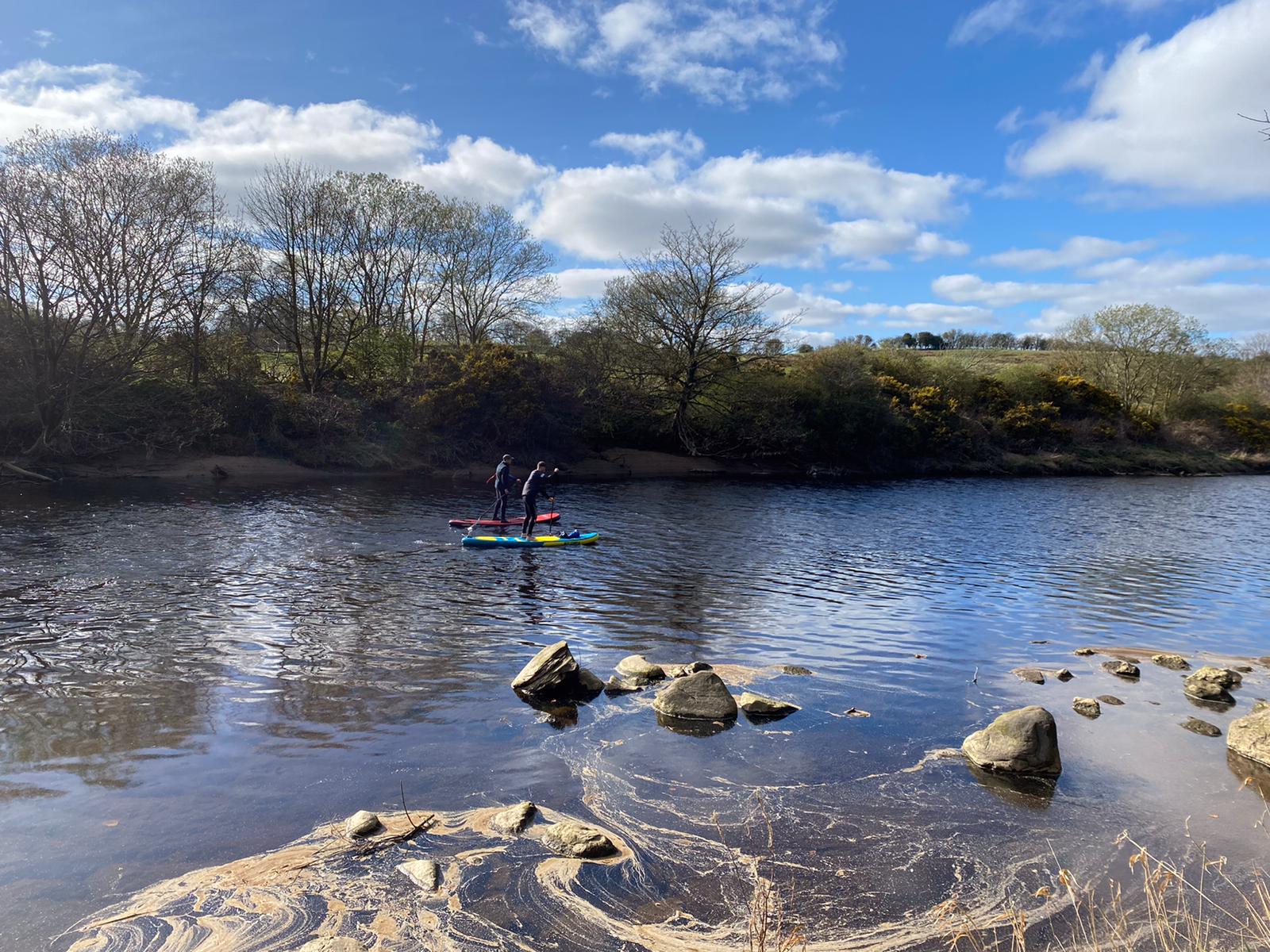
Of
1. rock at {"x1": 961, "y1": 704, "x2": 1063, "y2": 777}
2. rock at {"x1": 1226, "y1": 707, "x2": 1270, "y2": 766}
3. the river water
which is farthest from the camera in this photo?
rock at {"x1": 1226, "y1": 707, "x2": 1270, "y2": 766}

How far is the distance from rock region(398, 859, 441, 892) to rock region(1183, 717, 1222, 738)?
848 centimetres

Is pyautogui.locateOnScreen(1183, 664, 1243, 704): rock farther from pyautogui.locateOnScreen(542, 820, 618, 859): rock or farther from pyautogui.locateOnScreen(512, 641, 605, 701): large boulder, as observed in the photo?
pyautogui.locateOnScreen(542, 820, 618, 859): rock

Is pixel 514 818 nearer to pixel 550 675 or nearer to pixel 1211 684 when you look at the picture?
pixel 550 675

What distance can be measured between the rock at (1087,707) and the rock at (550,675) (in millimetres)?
6125

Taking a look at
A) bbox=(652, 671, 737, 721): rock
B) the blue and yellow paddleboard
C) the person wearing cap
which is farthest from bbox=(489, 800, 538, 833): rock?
the person wearing cap

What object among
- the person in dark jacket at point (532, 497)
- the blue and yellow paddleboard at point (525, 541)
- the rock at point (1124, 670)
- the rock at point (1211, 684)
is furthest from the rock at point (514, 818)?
the person in dark jacket at point (532, 497)

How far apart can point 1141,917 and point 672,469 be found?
1583 inches

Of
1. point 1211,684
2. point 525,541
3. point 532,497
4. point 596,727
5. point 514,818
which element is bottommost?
point 596,727

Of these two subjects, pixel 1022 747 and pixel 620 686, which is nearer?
pixel 1022 747

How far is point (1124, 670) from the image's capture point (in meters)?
11.2

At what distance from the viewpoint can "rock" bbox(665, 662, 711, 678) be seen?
10820mm

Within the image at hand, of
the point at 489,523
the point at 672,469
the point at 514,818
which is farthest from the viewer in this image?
the point at 672,469

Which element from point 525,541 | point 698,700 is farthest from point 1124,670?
point 525,541

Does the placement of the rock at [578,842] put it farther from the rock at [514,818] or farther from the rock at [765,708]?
the rock at [765,708]
